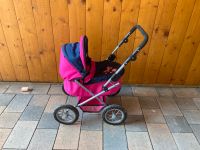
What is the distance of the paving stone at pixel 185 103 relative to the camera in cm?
195

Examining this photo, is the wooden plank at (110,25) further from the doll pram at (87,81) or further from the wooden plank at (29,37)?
the wooden plank at (29,37)

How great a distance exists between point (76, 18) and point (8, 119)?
3.77ft

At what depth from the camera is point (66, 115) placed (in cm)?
165

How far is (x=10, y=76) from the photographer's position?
214 cm

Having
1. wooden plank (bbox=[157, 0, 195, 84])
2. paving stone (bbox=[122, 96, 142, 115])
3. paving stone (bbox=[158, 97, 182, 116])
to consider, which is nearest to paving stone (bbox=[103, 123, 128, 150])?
paving stone (bbox=[122, 96, 142, 115])

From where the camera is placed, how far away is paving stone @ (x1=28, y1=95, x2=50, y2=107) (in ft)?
6.20

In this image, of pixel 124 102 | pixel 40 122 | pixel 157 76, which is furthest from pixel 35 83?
pixel 157 76

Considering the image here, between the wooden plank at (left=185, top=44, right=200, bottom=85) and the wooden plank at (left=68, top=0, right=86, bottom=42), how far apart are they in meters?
1.28

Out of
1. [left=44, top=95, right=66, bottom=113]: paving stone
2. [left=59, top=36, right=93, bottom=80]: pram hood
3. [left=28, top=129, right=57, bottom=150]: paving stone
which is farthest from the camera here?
[left=44, top=95, right=66, bottom=113]: paving stone

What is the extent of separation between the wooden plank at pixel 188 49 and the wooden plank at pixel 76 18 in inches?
41.6

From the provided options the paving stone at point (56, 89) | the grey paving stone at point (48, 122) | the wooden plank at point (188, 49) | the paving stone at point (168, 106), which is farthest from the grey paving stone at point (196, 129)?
the paving stone at point (56, 89)

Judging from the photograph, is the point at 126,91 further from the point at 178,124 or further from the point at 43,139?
the point at 43,139

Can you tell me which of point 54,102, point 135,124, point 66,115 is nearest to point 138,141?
point 135,124

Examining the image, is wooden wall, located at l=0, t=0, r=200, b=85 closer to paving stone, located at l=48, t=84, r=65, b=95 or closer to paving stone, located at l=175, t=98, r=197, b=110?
paving stone, located at l=48, t=84, r=65, b=95
